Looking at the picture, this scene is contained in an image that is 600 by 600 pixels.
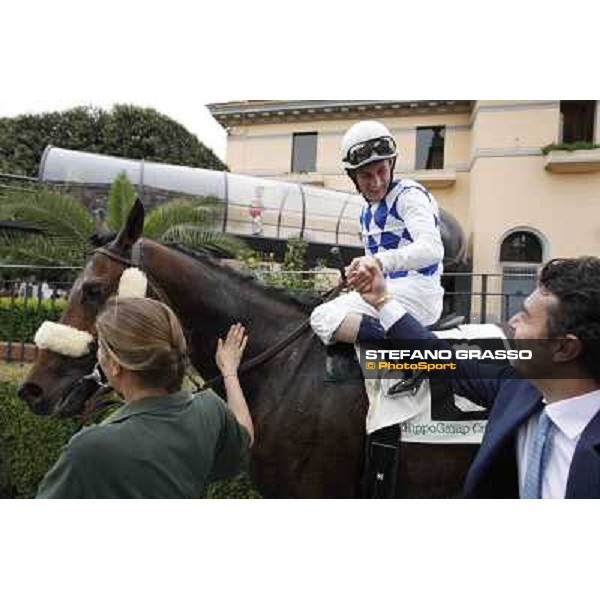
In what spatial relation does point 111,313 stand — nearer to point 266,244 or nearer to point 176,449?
point 176,449

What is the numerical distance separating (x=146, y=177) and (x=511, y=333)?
59.5 inches

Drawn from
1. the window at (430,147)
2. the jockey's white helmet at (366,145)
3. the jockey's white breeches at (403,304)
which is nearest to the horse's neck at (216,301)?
→ the jockey's white breeches at (403,304)

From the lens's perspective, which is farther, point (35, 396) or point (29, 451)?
point (29, 451)

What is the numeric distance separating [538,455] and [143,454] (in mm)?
930

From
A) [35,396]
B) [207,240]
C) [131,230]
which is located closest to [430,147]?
[207,240]

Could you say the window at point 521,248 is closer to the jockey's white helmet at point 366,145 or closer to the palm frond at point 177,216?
the jockey's white helmet at point 366,145

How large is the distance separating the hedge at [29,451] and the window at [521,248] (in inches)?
→ 56.7

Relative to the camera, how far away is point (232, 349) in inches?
88.4

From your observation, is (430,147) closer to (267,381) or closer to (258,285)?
(258,285)

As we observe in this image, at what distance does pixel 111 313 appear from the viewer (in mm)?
1339

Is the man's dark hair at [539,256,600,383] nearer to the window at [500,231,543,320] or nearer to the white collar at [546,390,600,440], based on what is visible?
the white collar at [546,390,600,440]

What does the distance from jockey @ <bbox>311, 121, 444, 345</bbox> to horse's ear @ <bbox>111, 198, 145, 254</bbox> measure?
717 mm

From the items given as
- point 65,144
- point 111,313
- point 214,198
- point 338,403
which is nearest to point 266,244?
point 214,198

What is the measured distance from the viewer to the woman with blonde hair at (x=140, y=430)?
1.26 m
